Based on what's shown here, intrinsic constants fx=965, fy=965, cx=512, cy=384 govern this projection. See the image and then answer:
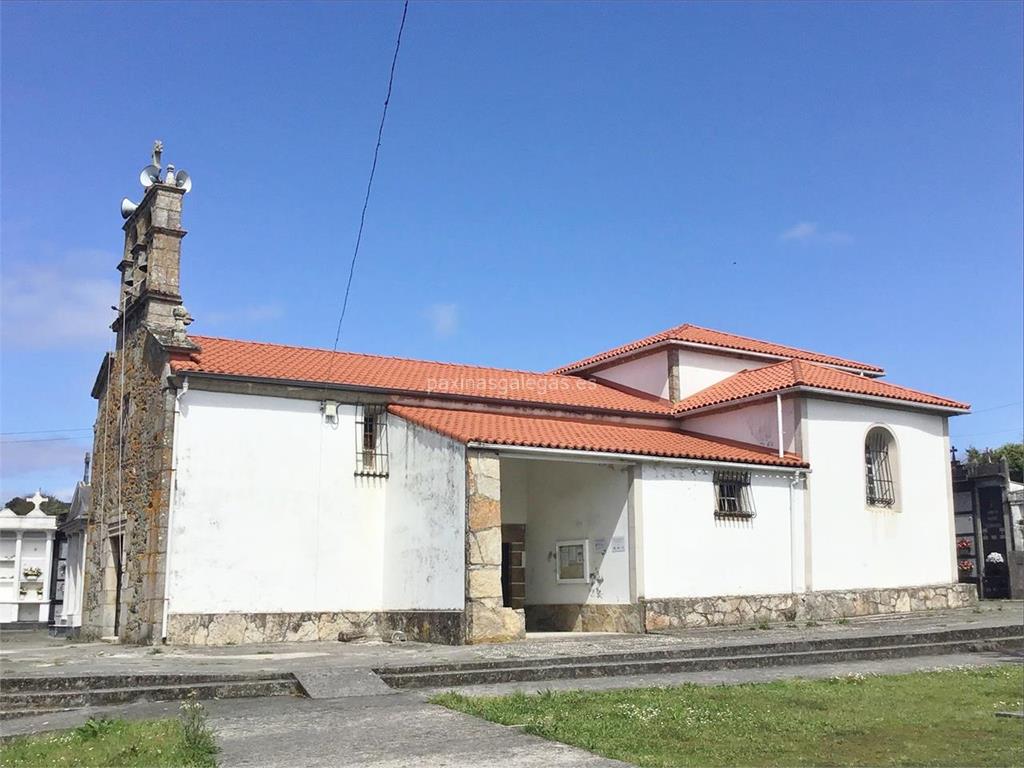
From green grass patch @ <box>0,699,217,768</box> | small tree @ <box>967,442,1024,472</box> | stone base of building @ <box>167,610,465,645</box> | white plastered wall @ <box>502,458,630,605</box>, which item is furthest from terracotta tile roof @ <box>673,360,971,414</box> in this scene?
small tree @ <box>967,442,1024,472</box>

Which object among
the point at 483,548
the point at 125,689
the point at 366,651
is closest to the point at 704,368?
the point at 483,548

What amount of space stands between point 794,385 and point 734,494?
9.49ft

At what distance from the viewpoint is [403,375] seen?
22.2 m

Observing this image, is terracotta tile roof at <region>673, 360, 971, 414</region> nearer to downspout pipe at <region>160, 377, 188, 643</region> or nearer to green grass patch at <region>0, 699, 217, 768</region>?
downspout pipe at <region>160, 377, 188, 643</region>

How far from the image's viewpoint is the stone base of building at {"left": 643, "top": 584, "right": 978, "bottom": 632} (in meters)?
18.8

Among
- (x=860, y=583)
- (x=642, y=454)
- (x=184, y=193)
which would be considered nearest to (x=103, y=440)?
(x=184, y=193)

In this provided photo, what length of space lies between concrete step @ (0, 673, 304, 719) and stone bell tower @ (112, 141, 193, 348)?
995 cm

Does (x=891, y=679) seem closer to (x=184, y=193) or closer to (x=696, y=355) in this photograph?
(x=696, y=355)

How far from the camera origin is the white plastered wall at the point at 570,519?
760 inches

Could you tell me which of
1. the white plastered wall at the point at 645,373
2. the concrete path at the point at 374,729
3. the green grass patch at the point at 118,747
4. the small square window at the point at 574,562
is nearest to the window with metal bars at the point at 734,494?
the small square window at the point at 574,562

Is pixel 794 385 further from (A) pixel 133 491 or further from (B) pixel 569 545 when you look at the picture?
→ (A) pixel 133 491

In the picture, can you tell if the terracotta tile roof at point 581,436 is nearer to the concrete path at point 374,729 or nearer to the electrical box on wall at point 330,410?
the electrical box on wall at point 330,410

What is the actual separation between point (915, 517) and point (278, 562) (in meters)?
14.8

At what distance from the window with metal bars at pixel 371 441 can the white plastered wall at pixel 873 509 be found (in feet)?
30.3
